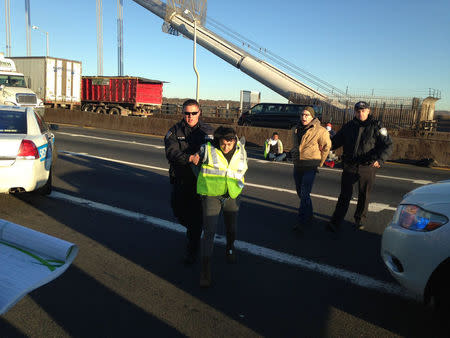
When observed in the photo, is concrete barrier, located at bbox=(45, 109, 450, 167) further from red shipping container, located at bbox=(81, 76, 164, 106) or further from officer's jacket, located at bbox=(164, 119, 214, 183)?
officer's jacket, located at bbox=(164, 119, 214, 183)

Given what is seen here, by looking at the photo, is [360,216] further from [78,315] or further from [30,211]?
[30,211]

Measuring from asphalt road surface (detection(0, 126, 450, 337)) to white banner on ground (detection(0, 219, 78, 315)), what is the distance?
999 millimetres

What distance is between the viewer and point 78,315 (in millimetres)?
3121

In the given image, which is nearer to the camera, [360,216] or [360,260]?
[360,260]

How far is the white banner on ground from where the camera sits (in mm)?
1986

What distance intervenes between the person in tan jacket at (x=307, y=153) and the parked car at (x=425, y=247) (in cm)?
233

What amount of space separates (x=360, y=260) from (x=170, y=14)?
54.6 meters

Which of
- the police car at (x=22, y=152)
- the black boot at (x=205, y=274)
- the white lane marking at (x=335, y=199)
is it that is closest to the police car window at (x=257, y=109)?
the white lane marking at (x=335, y=199)

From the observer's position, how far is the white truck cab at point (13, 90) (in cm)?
1902

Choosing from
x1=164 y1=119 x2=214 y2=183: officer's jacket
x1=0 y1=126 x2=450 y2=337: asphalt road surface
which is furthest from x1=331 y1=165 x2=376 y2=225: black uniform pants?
x1=164 y1=119 x2=214 y2=183: officer's jacket

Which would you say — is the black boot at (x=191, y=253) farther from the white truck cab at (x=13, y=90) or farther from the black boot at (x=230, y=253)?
the white truck cab at (x=13, y=90)

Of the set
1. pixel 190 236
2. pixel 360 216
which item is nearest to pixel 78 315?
pixel 190 236

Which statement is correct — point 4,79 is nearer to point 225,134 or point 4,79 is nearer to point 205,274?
point 225,134

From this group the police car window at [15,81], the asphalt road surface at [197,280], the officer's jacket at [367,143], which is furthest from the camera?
the police car window at [15,81]
